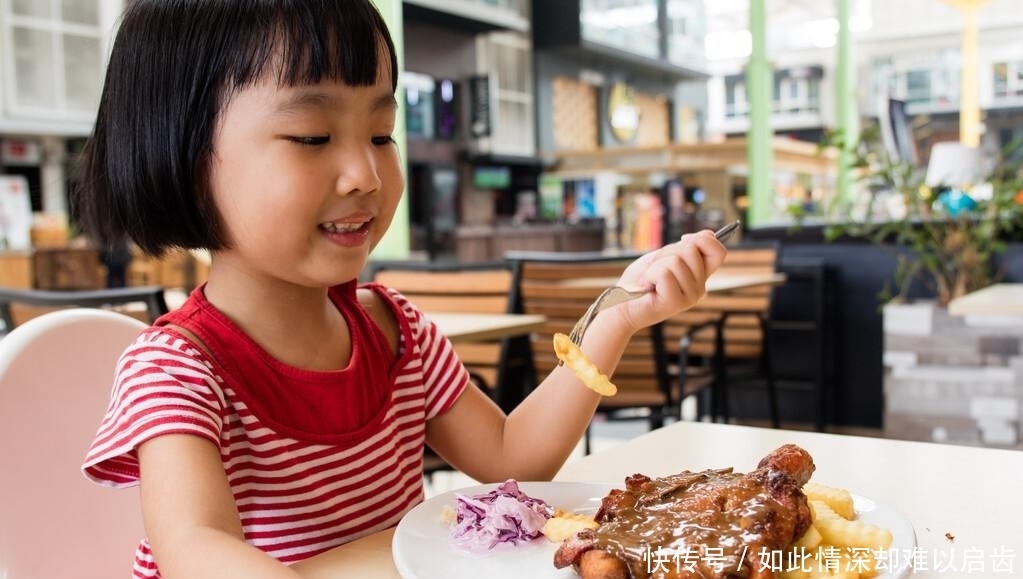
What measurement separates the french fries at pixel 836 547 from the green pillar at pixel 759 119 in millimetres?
5510

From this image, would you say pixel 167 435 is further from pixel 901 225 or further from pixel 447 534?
pixel 901 225

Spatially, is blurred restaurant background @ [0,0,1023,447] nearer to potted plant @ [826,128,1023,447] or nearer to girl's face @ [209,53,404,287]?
potted plant @ [826,128,1023,447]

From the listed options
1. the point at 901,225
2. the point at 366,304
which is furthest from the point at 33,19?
the point at 366,304

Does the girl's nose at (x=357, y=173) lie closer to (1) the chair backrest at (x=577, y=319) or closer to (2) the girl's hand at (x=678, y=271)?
(2) the girl's hand at (x=678, y=271)

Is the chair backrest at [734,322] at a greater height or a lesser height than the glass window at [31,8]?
lesser

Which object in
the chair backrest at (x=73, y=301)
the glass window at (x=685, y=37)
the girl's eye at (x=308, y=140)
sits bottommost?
the chair backrest at (x=73, y=301)

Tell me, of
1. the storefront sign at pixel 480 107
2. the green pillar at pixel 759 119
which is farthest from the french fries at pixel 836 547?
the storefront sign at pixel 480 107

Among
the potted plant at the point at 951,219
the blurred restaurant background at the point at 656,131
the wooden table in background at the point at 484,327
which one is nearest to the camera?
the wooden table in background at the point at 484,327

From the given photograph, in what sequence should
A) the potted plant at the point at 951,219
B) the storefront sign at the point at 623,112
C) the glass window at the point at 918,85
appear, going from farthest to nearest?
the storefront sign at the point at 623,112, the glass window at the point at 918,85, the potted plant at the point at 951,219

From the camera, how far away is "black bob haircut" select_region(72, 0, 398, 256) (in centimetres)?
83

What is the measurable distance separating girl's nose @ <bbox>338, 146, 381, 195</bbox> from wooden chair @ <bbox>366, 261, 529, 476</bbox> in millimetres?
1927

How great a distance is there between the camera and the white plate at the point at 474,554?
2.05ft

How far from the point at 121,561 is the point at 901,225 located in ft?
11.7

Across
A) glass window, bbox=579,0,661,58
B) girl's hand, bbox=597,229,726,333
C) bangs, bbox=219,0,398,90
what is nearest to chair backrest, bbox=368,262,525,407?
girl's hand, bbox=597,229,726,333
